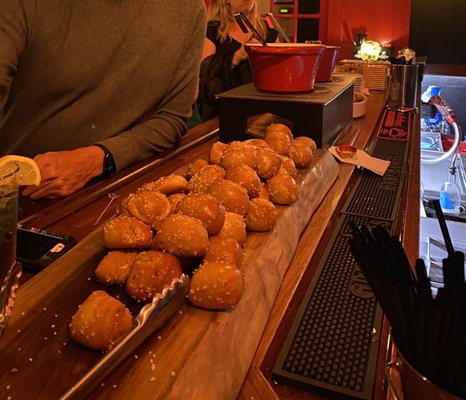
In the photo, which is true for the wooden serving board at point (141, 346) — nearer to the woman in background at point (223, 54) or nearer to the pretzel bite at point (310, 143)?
the pretzel bite at point (310, 143)

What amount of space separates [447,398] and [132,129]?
4.72 ft

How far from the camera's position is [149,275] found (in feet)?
2.60

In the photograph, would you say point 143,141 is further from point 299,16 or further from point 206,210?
point 299,16

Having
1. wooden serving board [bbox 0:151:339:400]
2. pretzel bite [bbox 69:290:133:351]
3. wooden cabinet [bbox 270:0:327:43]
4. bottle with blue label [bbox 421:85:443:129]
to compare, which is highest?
wooden cabinet [bbox 270:0:327:43]

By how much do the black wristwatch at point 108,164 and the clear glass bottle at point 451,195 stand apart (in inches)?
79.3

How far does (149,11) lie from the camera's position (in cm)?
175

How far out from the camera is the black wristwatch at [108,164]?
148 cm

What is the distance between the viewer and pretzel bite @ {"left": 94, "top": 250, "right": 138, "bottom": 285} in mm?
848

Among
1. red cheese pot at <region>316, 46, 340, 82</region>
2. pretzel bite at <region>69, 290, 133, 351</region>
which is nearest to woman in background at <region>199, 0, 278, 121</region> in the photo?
red cheese pot at <region>316, 46, 340, 82</region>

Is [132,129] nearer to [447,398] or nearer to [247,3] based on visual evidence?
[447,398]

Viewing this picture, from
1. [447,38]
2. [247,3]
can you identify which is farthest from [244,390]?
[447,38]

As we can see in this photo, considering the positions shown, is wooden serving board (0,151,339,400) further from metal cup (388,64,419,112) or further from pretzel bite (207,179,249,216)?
metal cup (388,64,419,112)

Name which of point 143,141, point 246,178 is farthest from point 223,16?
point 246,178

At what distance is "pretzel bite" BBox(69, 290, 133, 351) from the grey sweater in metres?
0.88
